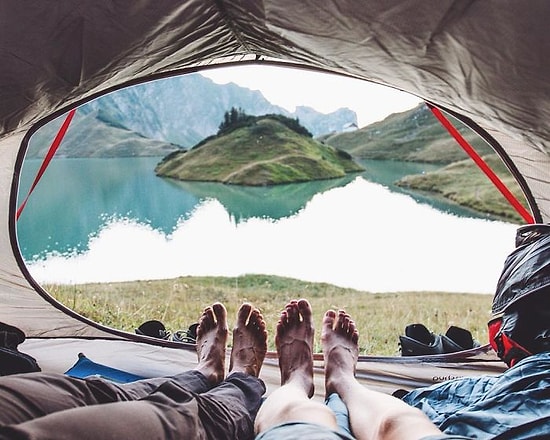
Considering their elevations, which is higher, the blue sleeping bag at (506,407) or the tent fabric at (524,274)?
the tent fabric at (524,274)

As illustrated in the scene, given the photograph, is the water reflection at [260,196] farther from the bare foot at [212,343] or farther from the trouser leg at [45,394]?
the trouser leg at [45,394]

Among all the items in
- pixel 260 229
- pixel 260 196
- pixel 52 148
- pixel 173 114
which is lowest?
pixel 260 229

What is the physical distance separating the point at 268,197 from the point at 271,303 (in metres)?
1.82

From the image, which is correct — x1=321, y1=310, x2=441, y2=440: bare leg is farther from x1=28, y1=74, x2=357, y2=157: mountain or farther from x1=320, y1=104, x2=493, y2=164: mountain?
x1=28, y1=74, x2=357, y2=157: mountain

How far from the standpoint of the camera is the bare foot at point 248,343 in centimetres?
129

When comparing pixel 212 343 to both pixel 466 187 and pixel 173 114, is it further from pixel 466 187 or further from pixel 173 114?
pixel 173 114

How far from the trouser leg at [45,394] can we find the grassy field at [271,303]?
1.19 metres

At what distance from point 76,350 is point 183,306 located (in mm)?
1212

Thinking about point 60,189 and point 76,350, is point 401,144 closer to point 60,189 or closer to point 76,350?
point 60,189

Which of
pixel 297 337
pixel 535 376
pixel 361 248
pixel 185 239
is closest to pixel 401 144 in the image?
pixel 361 248

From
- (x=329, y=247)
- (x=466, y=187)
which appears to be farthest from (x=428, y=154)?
(x=329, y=247)

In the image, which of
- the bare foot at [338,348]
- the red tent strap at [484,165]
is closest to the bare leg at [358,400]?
the bare foot at [338,348]

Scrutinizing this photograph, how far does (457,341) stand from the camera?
1.46 metres

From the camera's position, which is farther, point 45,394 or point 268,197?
point 268,197
